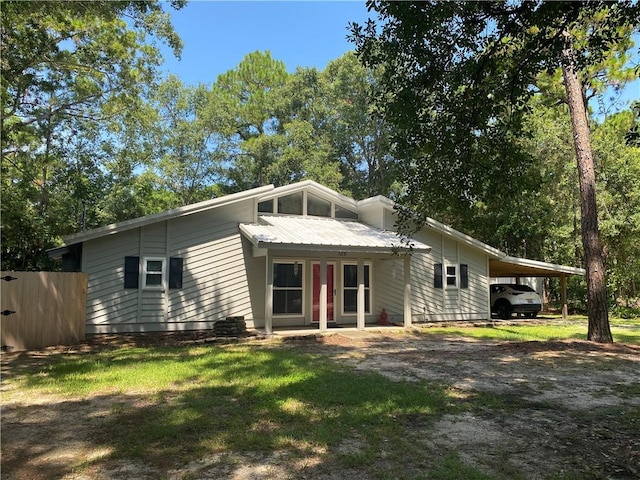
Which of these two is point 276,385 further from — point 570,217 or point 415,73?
point 570,217

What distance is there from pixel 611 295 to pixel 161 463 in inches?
912

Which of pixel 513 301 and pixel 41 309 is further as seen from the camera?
pixel 513 301

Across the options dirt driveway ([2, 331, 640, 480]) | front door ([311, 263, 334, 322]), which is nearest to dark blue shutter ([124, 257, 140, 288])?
dirt driveway ([2, 331, 640, 480])

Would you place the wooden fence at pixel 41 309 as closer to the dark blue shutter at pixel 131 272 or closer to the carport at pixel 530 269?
the dark blue shutter at pixel 131 272

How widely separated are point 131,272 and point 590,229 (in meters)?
12.0

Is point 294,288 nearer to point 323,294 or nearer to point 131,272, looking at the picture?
point 323,294

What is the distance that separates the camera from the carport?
55.4 ft

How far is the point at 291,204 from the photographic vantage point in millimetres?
15078

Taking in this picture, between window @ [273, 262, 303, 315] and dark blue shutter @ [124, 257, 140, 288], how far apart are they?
393 centimetres

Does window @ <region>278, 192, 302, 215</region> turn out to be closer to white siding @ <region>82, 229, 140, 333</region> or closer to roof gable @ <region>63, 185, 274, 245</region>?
roof gable @ <region>63, 185, 274, 245</region>

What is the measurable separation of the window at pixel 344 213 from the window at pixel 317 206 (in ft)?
1.18

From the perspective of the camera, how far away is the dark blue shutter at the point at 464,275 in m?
16.7

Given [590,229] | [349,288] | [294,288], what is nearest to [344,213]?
[349,288]

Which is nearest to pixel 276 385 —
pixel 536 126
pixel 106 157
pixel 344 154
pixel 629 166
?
pixel 536 126
